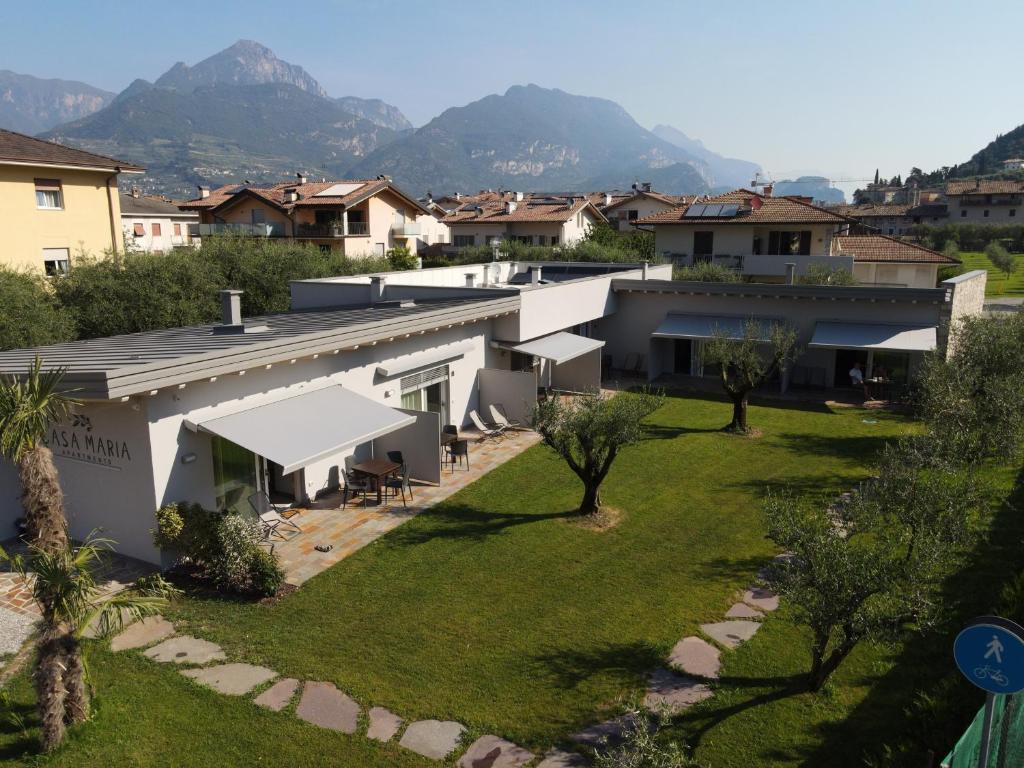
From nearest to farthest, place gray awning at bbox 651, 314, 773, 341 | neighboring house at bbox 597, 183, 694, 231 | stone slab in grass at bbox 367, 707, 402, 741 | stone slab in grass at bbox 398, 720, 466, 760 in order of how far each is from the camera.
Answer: stone slab in grass at bbox 398, 720, 466, 760 → stone slab in grass at bbox 367, 707, 402, 741 → gray awning at bbox 651, 314, 773, 341 → neighboring house at bbox 597, 183, 694, 231

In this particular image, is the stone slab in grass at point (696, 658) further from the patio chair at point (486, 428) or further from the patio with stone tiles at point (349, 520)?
the patio chair at point (486, 428)

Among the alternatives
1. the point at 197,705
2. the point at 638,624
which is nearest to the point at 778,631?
the point at 638,624

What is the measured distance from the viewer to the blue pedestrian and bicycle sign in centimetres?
465

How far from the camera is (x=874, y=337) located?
23.3 meters

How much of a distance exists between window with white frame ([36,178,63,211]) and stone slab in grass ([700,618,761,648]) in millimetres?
31197

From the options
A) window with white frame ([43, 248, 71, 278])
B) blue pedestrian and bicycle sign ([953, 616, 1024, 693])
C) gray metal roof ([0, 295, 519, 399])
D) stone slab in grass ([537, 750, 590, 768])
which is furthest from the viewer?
window with white frame ([43, 248, 71, 278])

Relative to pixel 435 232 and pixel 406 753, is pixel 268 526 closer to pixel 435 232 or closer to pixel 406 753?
pixel 406 753

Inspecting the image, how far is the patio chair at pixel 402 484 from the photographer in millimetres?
15250

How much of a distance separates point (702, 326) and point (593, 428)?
13.9 meters

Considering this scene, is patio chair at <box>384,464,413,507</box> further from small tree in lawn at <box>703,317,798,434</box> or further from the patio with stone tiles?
small tree in lawn at <box>703,317,798,434</box>

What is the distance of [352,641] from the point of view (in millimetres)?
9852

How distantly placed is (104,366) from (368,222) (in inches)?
1790

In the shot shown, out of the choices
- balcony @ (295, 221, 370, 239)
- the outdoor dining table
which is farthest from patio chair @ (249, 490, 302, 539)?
balcony @ (295, 221, 370, 239)

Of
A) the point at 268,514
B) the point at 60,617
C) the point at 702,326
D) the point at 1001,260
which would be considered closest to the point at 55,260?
the point at 268,514
